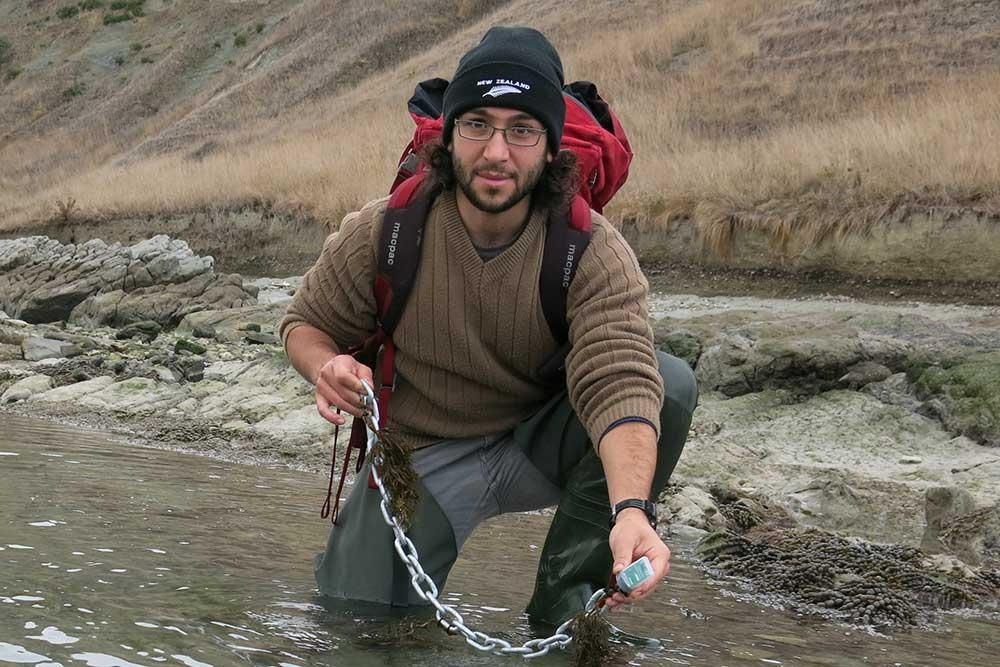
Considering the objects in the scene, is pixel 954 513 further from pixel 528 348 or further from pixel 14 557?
pixel 14 557

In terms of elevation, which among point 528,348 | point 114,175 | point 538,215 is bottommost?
point 114,175

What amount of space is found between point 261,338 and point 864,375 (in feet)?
24.9

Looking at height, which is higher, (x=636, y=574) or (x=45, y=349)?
(x=636, y=574)

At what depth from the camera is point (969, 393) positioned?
759 cm

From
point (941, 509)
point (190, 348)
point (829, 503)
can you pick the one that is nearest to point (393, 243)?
point (941, 509)

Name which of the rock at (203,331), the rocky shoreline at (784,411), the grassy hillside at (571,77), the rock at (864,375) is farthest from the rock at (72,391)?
the grassy hillside at (571,77)

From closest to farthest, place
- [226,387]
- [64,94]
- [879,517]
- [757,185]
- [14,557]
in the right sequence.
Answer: [14,557] → [879,517] → [226,387] → [757,185] → [64,94]

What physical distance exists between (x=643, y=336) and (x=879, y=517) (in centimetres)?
312

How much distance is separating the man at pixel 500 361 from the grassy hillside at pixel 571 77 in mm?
8988

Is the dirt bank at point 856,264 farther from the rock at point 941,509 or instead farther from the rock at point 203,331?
the rock at point 941,509

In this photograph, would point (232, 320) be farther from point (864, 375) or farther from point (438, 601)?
point (438, 601)

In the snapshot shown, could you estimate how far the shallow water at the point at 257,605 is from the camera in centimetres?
346

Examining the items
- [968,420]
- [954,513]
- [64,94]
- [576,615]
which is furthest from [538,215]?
[64,94]

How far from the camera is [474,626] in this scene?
3.99m
